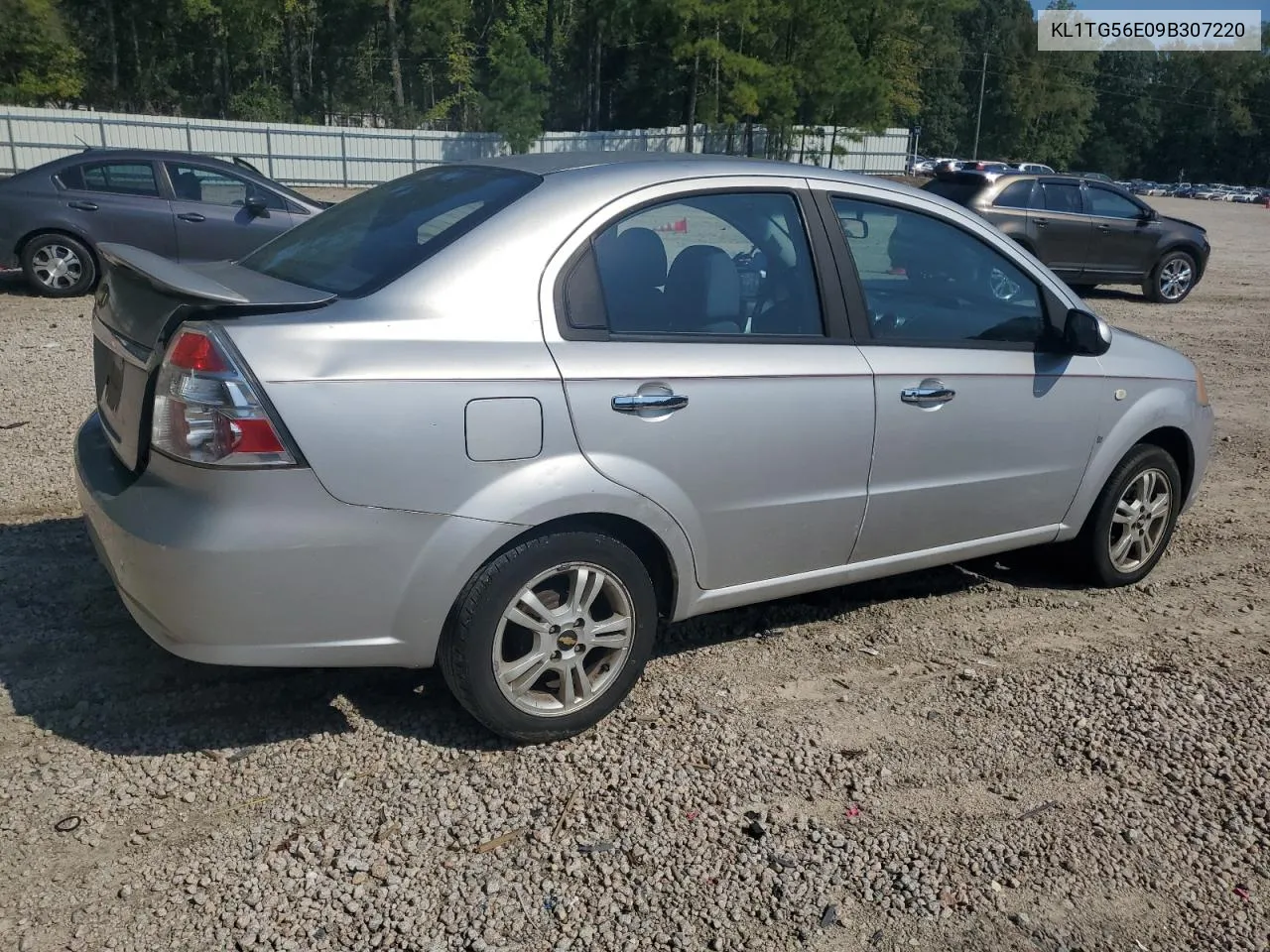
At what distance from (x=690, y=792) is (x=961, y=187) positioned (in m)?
13.7

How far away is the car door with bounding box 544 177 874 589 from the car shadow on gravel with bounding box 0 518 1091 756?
769 millimetres

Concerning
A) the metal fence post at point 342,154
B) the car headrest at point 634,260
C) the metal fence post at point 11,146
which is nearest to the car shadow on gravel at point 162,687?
the car headrest at point 634,260

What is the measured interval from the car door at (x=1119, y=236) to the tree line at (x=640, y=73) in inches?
1086

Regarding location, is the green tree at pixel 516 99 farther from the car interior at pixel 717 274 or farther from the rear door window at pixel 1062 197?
the car interior at pixel 717 274

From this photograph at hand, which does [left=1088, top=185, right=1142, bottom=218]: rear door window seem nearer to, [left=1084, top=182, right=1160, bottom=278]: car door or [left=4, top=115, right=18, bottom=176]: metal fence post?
[left=1084, top=182, right=1160, bottom=278]: car door

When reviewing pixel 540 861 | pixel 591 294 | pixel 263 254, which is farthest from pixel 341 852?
pixel 263 254

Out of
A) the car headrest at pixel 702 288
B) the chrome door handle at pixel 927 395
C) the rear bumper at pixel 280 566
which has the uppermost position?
the car headrest at pixel 702 288

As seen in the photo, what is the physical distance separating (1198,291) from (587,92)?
182 ft

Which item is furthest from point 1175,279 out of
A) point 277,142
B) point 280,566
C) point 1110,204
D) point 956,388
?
point 277,142

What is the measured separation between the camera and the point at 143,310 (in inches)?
130

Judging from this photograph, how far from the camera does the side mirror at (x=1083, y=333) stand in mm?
4410

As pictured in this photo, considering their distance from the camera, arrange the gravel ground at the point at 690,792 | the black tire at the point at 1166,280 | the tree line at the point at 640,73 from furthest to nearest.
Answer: the tree line at the point at 640,73 → the black tire at the point at 1166,280 → the gravel ground at the point at 690,792

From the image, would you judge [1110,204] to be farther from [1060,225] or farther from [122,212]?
[122,212]

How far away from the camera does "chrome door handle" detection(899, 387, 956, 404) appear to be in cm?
401
